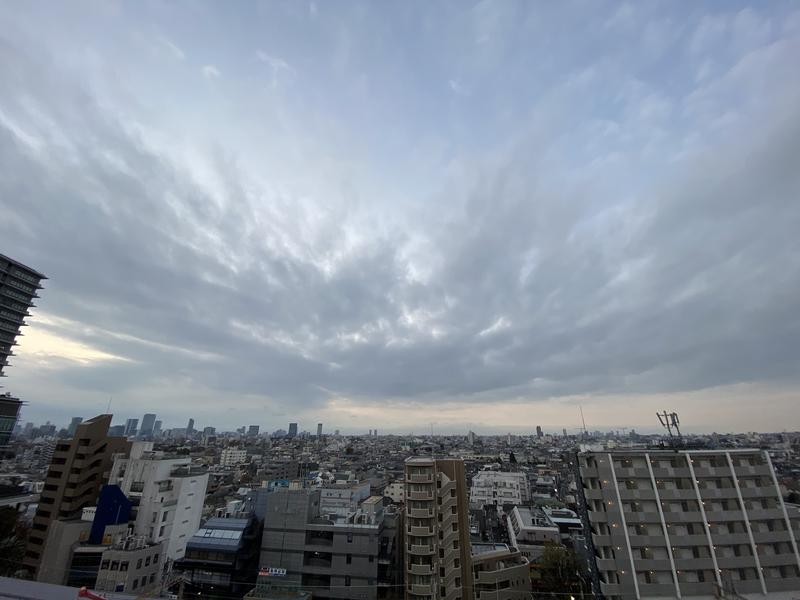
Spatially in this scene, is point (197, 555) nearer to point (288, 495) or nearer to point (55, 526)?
point (288, 495)

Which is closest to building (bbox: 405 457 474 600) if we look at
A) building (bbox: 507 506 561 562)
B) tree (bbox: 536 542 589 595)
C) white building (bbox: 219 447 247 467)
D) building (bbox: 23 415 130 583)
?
tree (bbox: 536 542 589 595)

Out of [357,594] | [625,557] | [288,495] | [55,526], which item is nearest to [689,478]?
[625,557]

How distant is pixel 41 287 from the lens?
317 ft

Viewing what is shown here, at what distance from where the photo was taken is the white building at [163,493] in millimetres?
41875

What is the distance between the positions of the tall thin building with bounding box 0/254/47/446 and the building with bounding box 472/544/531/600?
355ft

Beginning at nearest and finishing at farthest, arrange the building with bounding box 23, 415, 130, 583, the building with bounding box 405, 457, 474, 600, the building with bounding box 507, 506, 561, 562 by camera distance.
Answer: the building with bounding box 405, 457, 474, 600
the building with bounding box 23, 415, 130, 583
the building with bounding box 507, 506, 561, 562

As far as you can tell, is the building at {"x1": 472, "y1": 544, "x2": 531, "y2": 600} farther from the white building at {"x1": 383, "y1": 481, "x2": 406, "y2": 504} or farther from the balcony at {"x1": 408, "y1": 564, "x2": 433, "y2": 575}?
the white building at {"x1": 383, "y1": 481, "x2": 406, "y2": 504}

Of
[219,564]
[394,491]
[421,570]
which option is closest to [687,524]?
[421,570]

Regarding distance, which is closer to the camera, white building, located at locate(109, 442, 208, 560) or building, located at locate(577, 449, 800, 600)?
building, located at locate(577, 449, 800, 600)

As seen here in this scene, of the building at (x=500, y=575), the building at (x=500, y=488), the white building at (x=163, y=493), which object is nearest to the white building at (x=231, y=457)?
the building at (x=500, y=488)

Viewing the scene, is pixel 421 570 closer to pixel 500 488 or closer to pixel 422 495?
pixel 422 495

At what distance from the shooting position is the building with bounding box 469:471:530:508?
300 ft

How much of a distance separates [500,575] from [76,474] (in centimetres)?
5242

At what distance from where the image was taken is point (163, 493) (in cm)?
4331
